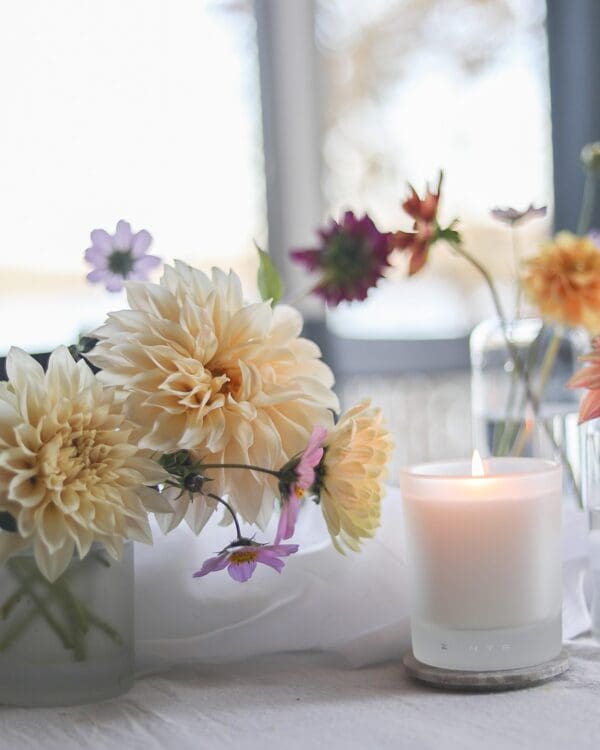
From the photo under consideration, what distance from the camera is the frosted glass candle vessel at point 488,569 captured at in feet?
1.77

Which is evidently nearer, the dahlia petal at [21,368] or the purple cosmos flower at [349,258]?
the dahlia petal at [21,368]

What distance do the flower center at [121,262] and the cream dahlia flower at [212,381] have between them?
4.1 inches

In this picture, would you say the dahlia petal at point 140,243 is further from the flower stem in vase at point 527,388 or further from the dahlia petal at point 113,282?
the flower stem in vase at point 527,388

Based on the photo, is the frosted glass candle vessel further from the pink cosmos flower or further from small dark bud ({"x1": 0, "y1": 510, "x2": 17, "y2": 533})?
small dark bud ({"x1": 0, "y1": 510, "x2": 17, "y2": 533})

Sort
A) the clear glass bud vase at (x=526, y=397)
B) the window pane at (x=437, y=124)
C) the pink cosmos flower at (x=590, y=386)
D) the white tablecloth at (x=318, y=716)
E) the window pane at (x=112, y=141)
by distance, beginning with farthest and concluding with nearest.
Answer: the window pane at (x=437, y=124)
the window pane at (x=112, y=141)
the clear glass bud vase at (x=526, y=397)
the pink cosmos flower at (x=590, y=386)
the white tablecloth at (x=318, y=716)

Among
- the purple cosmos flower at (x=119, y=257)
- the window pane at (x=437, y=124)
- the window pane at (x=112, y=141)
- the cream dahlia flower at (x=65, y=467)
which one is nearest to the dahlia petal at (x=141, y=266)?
the purple cosmos flower at (x=119, y=257)

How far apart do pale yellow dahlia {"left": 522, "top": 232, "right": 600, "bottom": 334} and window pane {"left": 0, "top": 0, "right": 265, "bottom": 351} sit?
1024 millimetres

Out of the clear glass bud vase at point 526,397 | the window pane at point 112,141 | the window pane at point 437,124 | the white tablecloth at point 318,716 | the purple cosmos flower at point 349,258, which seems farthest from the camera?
the window pane at point 437,124

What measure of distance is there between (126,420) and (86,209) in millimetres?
1229

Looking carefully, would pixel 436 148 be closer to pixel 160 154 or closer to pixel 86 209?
pixel 160 154

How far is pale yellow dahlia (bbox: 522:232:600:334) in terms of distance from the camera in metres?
0.74

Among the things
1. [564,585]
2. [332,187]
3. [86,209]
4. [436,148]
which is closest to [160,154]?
[86,209]

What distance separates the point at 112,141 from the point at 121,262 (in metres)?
1.12

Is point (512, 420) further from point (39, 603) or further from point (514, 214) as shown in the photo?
point (39, 603)
